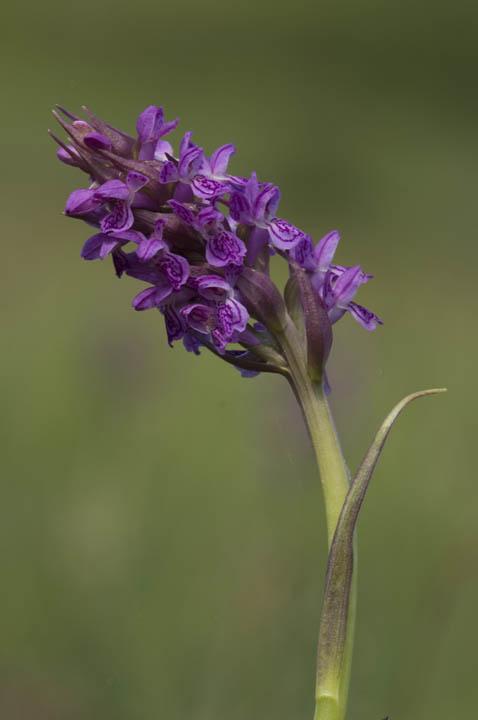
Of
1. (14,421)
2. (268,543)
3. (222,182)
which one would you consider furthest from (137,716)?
(14,421)

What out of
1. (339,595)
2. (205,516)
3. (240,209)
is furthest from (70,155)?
(205,516)

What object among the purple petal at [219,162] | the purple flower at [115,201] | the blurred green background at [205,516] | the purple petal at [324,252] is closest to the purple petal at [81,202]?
the purple flower at [115,201]

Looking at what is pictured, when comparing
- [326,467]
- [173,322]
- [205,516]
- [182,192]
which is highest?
[182,192]

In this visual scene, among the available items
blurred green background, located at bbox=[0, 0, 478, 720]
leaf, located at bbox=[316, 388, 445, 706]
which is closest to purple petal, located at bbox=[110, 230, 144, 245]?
leaf, located at bbox=[316, 388, 445, 706]

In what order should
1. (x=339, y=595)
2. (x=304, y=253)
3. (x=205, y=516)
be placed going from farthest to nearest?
1. (x=205, y=516)
2. (x=304, y=253)
3. (x=339, y=595)

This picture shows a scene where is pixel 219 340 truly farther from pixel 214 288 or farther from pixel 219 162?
pixel 219 162

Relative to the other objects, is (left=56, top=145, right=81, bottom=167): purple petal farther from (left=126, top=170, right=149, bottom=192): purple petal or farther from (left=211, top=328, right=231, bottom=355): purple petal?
(left=211, top=328, right=231, bottom=355): purple petal
